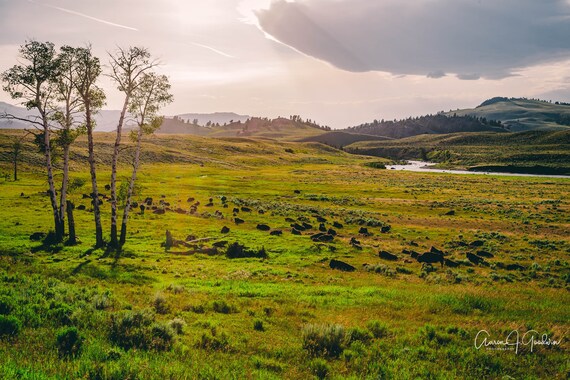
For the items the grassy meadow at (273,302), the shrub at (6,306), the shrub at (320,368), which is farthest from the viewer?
the shrub at (6,306)

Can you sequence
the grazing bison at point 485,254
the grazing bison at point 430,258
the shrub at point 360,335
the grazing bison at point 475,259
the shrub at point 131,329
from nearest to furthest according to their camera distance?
the shrub at point 131,329 → the shrub at point 360,335 → the grazing bison at point 430,258 → the grazing bison at point 475,259 → the grazing bison at point 485,254

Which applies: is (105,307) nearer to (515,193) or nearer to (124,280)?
(124,280)

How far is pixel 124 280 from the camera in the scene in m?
19.5

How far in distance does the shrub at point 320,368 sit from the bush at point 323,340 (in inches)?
23.9

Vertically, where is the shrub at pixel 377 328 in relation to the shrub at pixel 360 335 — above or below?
below

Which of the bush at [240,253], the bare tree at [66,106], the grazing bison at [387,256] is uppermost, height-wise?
the bare tree at [66,106]

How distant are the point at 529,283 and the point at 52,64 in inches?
1547

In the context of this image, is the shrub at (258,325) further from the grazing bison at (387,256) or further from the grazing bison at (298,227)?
the grazing bison at (298,227)

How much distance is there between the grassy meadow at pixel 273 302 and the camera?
30.6 feet

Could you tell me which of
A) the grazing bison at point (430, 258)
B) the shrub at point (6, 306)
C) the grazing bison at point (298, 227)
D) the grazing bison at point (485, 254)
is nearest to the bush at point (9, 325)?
the shrub at point (6, 306)
